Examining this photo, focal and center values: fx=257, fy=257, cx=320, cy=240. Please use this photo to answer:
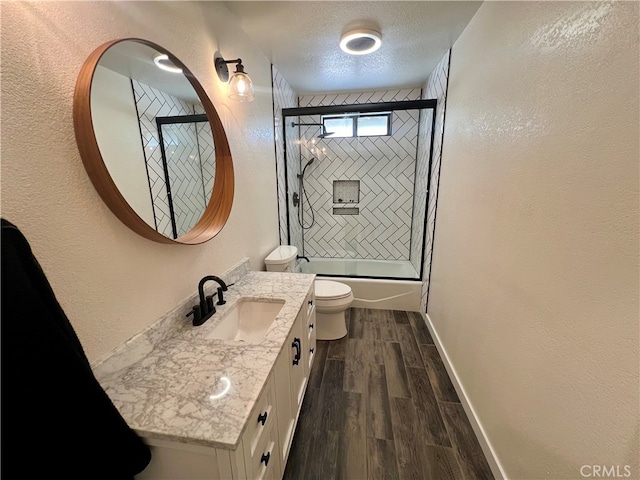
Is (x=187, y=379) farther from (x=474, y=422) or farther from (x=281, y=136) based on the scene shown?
(x=281, y=136)

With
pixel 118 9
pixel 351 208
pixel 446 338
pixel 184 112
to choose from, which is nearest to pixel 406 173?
pixel 351 208

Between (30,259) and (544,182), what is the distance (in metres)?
1.59

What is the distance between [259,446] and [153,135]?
50.5 inches

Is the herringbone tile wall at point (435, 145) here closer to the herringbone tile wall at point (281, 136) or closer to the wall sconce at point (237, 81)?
the herringbone tile wall at point (281, 136)

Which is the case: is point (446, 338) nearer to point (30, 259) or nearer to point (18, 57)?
point (30, 259)

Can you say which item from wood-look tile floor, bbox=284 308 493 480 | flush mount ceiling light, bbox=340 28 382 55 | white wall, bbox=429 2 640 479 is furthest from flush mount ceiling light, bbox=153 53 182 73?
wood-look tile floor, bbox=284 308 493 480

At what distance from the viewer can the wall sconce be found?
4.92 ft

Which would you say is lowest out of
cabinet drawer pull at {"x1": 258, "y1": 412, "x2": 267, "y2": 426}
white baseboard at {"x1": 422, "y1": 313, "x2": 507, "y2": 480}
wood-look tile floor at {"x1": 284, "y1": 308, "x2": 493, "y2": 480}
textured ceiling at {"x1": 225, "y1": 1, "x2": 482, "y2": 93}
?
wood-look tile floor at {"x1": 284, "y1": 308, "x2": 493, "y2": 480}

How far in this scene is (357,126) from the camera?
131 inches

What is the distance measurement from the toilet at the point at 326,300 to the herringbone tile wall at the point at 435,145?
2.98 feet

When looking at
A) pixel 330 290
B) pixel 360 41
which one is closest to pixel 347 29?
pixel 360 41

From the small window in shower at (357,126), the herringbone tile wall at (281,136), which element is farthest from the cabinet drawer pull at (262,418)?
the small window in shower at (357,126)

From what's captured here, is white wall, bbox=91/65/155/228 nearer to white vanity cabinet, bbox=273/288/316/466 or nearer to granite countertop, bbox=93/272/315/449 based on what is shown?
granite countertop, bbox=93/272/315/449

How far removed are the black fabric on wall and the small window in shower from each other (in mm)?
3246
